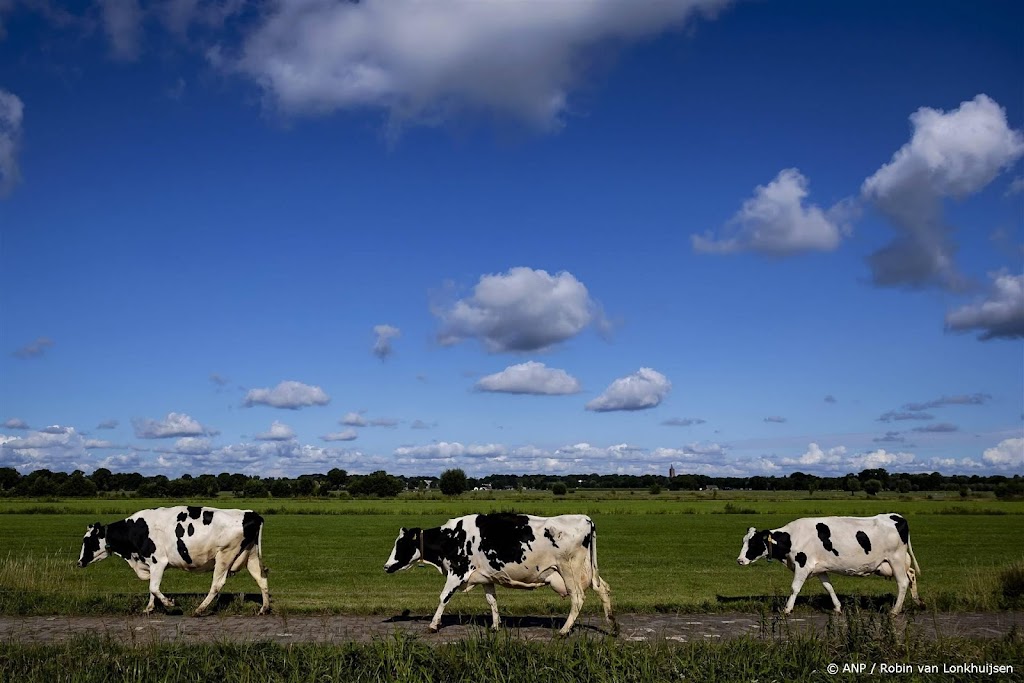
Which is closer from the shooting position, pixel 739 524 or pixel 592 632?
pixel 592 632

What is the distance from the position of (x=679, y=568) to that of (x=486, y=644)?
20.5 meters

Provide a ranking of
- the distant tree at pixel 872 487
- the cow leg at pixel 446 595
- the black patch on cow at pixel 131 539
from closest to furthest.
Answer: the cow leg at pixel 446 595
the black patch on cow at pixel 131 539
the distant tree at pixel 872 487

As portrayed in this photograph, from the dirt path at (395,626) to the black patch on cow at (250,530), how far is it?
6.02 feet

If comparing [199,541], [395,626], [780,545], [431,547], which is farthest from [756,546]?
[199,541]

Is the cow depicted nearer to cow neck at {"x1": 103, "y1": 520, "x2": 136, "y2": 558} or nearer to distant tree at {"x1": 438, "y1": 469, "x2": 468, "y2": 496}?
cow neck at {"x1": 103, "y1": 520, "x2": 136, "y2": 558}

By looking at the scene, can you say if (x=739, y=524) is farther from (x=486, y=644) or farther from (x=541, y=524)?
(x=486, y=644)

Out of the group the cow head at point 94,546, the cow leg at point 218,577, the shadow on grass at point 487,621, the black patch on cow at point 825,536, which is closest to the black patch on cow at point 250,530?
the cow leg at point 218,577

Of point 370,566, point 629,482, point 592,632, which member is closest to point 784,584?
point 592,632

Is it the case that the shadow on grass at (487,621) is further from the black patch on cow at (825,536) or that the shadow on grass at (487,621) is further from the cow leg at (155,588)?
the black patch on cow at (825,536)

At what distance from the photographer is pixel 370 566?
1193 inches

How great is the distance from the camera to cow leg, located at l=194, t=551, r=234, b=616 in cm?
1698

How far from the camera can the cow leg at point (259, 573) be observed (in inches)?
674

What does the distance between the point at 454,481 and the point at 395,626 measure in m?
119

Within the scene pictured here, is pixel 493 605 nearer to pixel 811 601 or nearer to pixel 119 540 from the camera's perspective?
pixel 811 601
